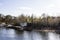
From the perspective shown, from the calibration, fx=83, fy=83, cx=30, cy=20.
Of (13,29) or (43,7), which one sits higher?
(43,7)

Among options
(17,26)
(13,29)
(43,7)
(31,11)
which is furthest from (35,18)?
(13,29)

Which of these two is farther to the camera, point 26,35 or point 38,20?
point 26,35

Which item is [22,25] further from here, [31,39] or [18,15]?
[31,39]

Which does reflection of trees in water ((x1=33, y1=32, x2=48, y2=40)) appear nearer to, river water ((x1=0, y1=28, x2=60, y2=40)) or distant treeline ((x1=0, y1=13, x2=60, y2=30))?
river water ((x1=0, y1=28, x2=60, y2=40))

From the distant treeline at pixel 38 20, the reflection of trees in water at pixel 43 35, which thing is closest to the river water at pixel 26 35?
the reflection of trees in water at pixel 43 35

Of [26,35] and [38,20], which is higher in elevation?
[38,20]

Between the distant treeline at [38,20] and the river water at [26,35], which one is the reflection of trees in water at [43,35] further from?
the distant treeline at [38,20]
